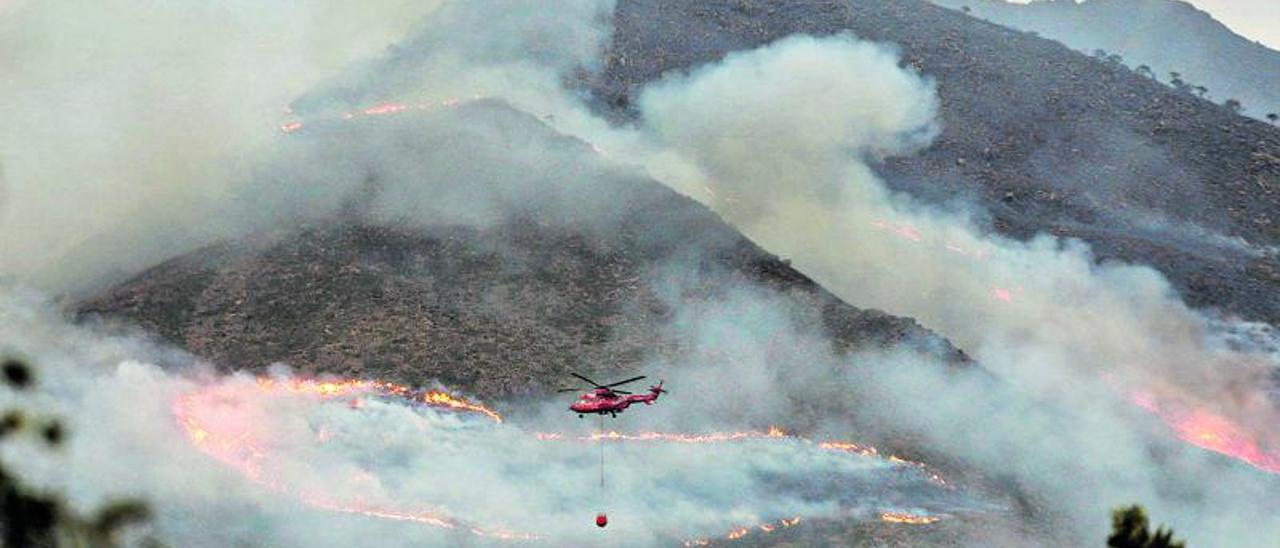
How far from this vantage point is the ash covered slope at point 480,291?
5478 cm

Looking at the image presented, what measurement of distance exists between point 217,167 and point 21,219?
37.5ft

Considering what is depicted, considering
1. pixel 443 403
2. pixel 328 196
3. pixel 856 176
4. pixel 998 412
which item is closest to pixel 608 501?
pixel 443 403

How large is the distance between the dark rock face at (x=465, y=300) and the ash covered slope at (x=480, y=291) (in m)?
0.10

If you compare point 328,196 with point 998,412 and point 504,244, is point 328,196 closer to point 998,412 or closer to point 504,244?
point 504,244

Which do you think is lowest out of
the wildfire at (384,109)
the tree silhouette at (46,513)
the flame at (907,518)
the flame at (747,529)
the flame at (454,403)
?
the tree silhouette at (46,513)

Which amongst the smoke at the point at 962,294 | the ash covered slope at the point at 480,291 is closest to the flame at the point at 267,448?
the ash covered slope at the point at 480,291

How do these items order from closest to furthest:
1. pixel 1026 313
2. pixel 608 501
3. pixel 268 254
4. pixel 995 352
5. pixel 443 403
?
pixel 608 501
pixel 443 403
pixel 268 254
pixel 995 352
pixel 1026 313

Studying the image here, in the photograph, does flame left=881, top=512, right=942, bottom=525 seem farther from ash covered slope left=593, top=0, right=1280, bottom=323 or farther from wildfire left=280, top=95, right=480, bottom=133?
wildfire left=280, top=95, right=480, bottom=133

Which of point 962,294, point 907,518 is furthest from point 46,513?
point 962,294

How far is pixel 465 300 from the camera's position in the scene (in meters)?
59.7

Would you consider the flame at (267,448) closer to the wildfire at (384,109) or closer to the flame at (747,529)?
the flame at (747,529)

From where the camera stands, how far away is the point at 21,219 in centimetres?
6831

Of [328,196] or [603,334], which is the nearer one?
[603,334]

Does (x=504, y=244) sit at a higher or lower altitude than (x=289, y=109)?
lower
